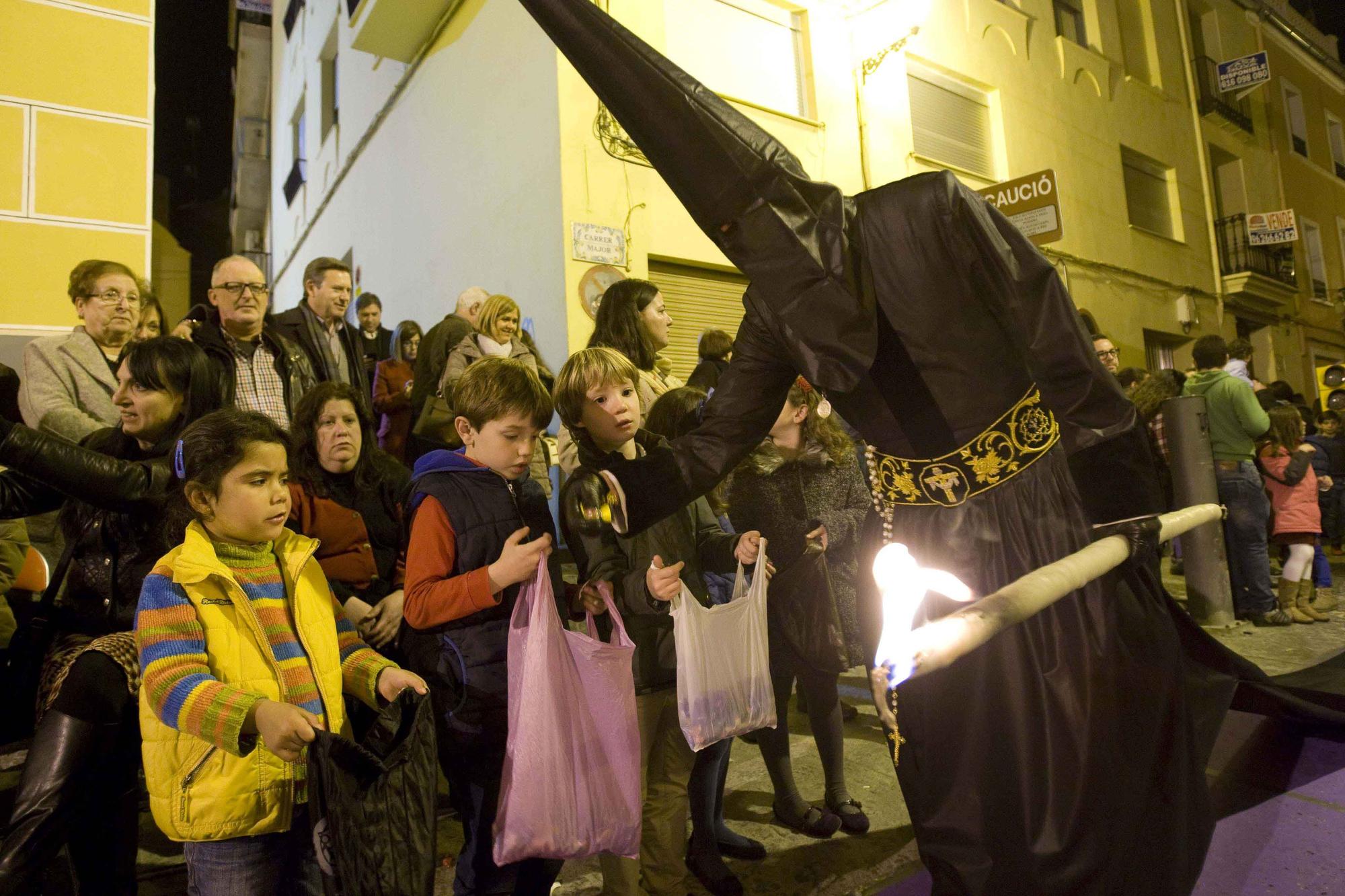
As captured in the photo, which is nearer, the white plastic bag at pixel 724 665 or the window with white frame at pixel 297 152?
the white plastic bag at pixel 724 665

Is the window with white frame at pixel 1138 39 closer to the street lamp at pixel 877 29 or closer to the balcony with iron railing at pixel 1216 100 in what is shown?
the balcony with iron railing at pixel 1216 100

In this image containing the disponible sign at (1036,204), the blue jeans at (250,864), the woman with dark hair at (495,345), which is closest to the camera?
the blue jeans at (250,864)

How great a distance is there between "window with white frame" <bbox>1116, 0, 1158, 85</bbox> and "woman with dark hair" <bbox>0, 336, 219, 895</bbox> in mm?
13026

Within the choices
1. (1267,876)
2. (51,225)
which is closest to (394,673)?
(1267,876)

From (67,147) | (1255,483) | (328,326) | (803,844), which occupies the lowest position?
(803,844)

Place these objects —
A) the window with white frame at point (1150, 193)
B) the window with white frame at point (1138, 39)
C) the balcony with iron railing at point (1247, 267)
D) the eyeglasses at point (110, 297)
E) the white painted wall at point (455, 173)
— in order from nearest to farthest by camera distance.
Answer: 1. the eyeglasses at point (110, 297)
2. the white painted wall at point (455, 173)
3. the window with white frame at point (1138, 39)
4. the window with white frame at point (1150, 193)
5. the balcony with iron railing at point (1247, 267)

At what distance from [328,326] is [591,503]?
376 centimetres

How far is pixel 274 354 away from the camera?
3.69 meters

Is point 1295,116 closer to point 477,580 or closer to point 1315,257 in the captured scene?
point 1315,257

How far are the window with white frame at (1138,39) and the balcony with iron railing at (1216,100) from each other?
0.64 meters

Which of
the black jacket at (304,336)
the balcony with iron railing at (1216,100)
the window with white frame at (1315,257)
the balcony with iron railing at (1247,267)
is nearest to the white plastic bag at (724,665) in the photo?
the black jacket at (304,336)

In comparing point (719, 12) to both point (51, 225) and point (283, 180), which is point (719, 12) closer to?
point (51, 225)

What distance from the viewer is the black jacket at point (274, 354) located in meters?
3.43

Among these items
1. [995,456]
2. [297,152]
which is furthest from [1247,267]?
[297,152]
